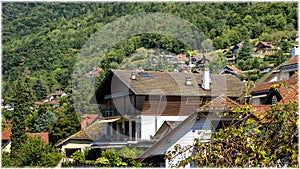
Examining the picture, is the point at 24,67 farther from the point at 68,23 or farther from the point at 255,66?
the point at 255,66

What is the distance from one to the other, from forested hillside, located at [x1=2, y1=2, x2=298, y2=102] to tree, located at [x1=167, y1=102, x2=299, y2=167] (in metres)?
79.5

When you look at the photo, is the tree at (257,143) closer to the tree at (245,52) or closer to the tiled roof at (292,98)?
the tiled roof at (292,98)

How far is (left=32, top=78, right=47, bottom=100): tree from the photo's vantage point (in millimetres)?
91438

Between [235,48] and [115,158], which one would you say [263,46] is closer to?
[235,48]

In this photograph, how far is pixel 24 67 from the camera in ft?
339

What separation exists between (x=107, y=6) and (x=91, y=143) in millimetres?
80623

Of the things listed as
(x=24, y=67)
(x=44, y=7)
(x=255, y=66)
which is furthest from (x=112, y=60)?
(x=44, y=7)

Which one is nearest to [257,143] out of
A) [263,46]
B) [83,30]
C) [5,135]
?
[5,135]

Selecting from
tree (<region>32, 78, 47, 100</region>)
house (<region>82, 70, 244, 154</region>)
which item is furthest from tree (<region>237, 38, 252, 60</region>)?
house (<region>82, 70, 244, 154</region>)

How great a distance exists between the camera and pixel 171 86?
2400 centimetres

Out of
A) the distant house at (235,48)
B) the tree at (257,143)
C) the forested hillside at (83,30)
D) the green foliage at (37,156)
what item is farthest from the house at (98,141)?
the distant house at (235,48)

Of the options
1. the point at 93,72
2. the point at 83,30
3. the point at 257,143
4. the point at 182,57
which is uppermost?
the point at 83,30

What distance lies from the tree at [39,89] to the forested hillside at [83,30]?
75cm

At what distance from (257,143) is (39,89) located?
88463 millimetres
